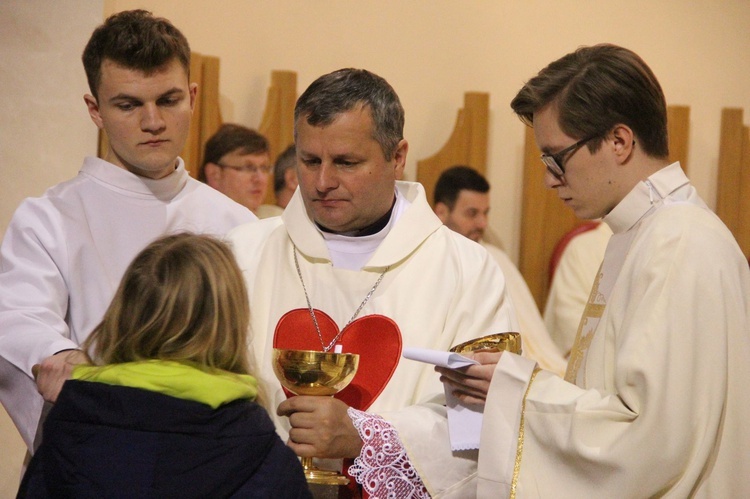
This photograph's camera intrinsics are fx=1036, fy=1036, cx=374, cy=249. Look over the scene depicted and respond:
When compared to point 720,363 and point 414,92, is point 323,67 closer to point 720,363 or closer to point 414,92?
point 414,92

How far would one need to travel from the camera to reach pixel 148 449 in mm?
2314

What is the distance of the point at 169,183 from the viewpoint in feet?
12.1

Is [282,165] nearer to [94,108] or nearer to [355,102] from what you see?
[94,108]

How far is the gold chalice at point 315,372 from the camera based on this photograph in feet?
8.83

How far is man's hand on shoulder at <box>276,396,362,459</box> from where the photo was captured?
273 centimetres

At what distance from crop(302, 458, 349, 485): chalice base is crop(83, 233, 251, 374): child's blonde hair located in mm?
409

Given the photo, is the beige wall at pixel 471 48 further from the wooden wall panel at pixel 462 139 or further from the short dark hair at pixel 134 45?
the short dark hair at pixel 134 45

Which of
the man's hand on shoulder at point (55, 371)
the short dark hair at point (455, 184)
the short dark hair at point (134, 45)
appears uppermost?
the short dark hair at point (134, 45)

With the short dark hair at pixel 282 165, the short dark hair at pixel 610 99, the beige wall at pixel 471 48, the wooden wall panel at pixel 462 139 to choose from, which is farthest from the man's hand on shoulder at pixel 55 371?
the wooden wall panel at pixel 462 139

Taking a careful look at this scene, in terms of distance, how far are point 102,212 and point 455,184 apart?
3946 mm

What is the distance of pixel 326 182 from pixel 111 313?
2.85 ft

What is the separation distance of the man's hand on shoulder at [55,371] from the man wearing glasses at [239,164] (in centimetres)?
327

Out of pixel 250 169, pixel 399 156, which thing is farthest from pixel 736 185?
pixel 399 156

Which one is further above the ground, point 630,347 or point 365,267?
point 365,267
